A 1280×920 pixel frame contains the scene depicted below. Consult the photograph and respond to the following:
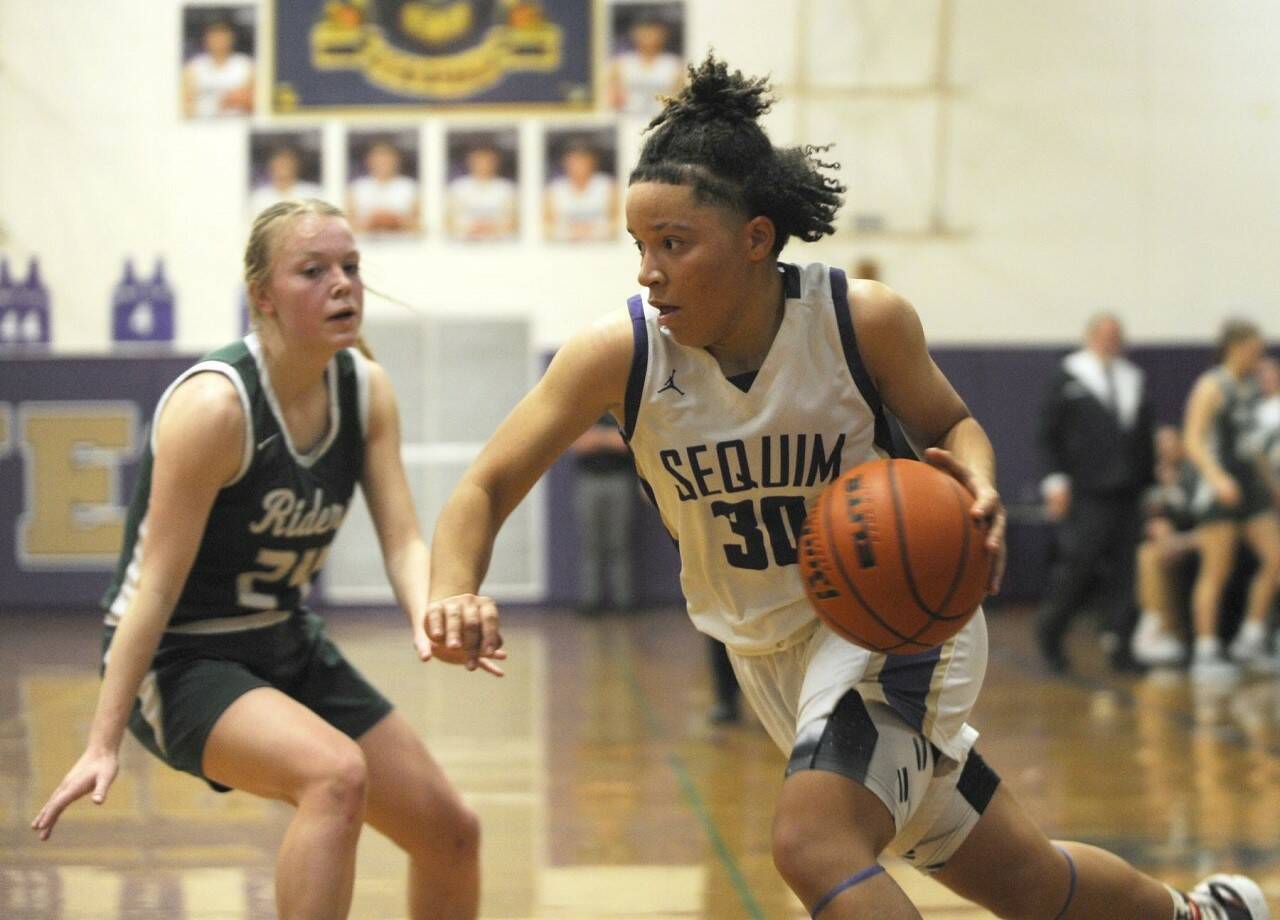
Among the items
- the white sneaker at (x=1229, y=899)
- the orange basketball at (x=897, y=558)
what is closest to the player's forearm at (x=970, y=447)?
the orange basketball at (x=897, y=558)

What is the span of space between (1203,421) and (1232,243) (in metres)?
4.13

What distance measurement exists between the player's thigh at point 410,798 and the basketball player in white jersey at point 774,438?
63 cm

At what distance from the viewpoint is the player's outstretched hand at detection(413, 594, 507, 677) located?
7.86ft

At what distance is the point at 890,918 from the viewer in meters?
2.28

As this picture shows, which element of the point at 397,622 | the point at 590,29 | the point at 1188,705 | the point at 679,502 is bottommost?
the point at 397,622

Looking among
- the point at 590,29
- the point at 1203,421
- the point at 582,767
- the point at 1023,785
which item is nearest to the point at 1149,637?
the point at 1203,421

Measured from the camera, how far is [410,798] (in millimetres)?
2969

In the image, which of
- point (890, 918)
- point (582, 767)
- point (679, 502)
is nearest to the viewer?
point (890, 918)

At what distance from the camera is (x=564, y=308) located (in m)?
11.5

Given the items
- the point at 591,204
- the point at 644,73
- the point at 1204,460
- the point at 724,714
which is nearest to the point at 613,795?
the point at 724,714

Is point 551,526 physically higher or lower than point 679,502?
lower

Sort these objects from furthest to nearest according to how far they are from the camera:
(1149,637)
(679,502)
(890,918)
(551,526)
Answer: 1. (551,526)
2. (1149,637)
3. (679,502)
4. (890,918)

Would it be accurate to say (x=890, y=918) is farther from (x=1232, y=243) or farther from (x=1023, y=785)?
(x=1232, y=243)

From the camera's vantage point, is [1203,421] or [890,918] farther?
[1203,421]
